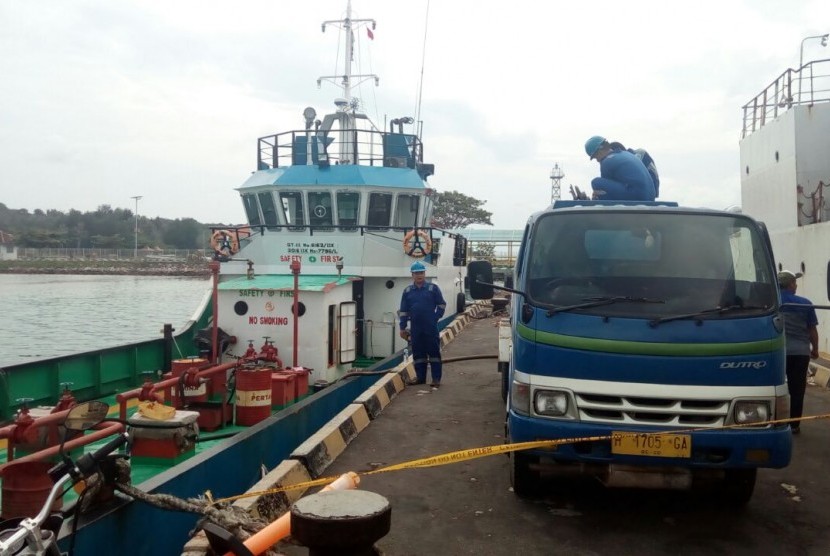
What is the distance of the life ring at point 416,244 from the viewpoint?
443 inches

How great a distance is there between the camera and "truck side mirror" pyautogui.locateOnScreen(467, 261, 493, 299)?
4.52m

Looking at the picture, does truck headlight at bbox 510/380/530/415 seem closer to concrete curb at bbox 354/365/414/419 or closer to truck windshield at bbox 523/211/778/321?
truck windshield at bbox 523/211/778/321

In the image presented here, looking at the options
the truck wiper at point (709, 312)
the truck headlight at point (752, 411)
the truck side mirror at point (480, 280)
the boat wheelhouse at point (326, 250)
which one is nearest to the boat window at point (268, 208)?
the boat wheelhouse at point (326, 250)

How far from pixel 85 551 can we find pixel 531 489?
276cm

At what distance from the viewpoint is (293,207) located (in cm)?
1273

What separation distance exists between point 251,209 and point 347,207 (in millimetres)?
2154

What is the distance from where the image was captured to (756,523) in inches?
165

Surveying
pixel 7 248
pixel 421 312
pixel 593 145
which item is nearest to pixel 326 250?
pixel 421 312

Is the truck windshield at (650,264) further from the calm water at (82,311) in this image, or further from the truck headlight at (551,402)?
the calm water at (82,311)

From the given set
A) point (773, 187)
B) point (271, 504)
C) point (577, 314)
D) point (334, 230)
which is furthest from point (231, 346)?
point (773, 187)

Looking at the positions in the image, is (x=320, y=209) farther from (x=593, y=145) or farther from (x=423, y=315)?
(x=593, y=145)

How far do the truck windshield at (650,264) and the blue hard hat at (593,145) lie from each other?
2.08 meters

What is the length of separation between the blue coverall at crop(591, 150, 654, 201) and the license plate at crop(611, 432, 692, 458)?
9.31ft

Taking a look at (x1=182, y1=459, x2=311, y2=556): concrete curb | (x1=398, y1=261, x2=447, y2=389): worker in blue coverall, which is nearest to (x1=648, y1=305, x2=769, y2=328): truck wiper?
(x1=182, y1=459, x2=311, y2=556): concrete curb
